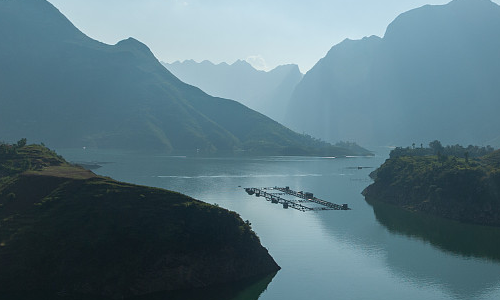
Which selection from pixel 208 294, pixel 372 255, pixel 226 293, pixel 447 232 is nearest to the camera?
pixel 208 294

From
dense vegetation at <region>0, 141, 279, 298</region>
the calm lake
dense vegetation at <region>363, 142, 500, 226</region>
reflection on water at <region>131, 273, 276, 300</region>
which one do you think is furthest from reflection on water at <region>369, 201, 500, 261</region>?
reflection on water at <region>131, 273, 276, 300</region>

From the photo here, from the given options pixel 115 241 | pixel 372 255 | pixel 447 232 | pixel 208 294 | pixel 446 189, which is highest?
pixel 446 189

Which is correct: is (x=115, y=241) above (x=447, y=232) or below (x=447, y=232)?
above

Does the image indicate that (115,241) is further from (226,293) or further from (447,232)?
(447,232)

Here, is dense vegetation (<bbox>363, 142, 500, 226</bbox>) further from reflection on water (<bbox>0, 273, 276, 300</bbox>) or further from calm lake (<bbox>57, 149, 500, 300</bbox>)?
reflection on water (<bbox>0, 273, 276, 300</bbox>)

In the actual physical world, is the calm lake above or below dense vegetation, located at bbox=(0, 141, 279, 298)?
below

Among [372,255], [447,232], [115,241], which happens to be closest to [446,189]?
[447,232]

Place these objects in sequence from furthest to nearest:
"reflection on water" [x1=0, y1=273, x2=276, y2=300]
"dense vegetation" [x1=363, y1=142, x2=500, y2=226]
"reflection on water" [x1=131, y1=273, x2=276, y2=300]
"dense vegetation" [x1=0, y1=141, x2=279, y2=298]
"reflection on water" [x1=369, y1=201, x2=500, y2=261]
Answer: "dense vegetation" [x1=363, y1=142, x2=500, y2=226]
"reflection on water" [x1=369, y1=201, x2=500, y2=261]
"dense vegetation" [x1=0, y1=141, x2=279, y2=298]
"reflection on water" [x1=131, y1=273, x2=276, y2=300]
"reflection on water" [x1=0, y1=273, x2=276, y2=300]
